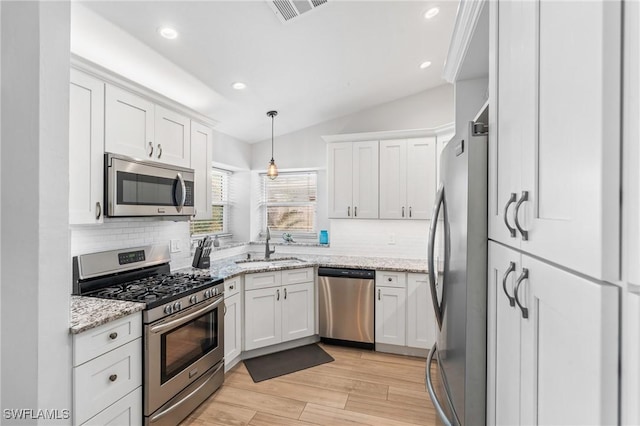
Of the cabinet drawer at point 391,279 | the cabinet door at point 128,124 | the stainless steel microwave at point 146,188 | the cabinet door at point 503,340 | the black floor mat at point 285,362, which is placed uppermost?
the cabinet door at point 128,124

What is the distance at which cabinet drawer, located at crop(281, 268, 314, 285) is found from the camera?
3.12 metres

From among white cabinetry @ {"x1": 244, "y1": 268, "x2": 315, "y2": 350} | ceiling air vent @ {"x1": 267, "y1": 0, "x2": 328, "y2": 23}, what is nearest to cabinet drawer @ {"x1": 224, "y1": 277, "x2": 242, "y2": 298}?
white cabinetry @ {"x1": 244, "y1": 268, "x2": 315, "y2": 350}

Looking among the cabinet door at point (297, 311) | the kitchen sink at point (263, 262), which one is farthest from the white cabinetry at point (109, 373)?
the kitchen sink at point (263, 262)

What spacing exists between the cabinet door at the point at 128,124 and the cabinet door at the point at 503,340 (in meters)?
2.30

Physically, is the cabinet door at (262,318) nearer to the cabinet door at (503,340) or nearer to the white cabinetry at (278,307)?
the white cabinetry at (278,307)

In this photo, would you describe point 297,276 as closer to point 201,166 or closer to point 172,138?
point 201,166

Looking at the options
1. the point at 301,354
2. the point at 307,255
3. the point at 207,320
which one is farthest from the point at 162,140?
the point at 301,354

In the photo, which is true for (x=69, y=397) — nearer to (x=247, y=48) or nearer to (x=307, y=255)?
(x=247, y=48)

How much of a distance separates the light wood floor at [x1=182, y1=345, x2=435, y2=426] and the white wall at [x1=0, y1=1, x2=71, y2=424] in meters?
1.16

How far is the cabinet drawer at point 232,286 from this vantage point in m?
2.65

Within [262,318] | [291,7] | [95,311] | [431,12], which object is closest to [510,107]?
[291,7]

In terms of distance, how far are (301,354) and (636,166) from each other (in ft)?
10.4

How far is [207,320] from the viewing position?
2330 mm

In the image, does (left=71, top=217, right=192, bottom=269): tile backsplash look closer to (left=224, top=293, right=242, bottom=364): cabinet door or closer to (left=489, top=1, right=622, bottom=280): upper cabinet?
(left=224, top=293, right=242, bottom=364): cabinet door
